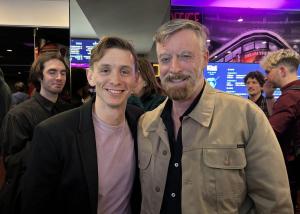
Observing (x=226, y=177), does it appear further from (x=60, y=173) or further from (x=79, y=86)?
(x=79, y=86)

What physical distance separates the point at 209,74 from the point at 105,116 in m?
2.98

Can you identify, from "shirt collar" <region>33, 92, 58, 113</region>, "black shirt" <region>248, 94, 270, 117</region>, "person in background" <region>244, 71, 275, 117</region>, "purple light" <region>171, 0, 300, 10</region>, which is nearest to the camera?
"shirt collar" <region>33, 92, 58, 113</region>

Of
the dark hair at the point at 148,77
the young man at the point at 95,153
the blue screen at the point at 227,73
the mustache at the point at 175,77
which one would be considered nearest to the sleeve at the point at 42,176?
the young man at the point at 95,153

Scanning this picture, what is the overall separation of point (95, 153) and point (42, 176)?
0.26 meters

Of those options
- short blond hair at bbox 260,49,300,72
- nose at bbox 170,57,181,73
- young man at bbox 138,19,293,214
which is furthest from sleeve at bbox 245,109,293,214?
short blond hair at bbox 260,49,300,72

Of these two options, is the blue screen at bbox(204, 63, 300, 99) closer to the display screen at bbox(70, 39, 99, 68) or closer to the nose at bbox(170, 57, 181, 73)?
the display screen at bbox(70, 39, 99, 68)

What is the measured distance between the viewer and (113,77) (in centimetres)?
166

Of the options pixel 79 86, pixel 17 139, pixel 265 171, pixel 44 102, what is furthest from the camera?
pixel 79 86

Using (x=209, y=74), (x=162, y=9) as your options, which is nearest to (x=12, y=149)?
(x=209, y=74)

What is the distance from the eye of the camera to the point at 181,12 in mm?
4719

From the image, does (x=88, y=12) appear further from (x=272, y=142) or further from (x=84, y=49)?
(x=272, y=142)

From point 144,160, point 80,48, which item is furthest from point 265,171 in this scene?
point 80,48

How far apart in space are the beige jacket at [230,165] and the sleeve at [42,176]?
475 millimetres

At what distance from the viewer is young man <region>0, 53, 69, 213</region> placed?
205cm
